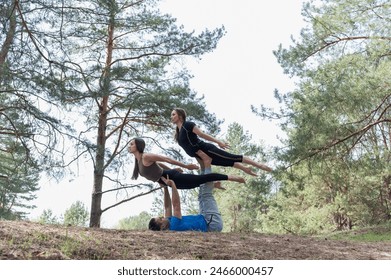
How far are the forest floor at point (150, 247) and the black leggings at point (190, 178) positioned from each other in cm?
81

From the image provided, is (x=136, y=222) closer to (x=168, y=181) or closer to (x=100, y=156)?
(x=100, y=156)

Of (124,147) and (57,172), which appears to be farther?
(124,147)

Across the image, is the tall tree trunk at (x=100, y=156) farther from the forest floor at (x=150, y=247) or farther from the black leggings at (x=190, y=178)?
the forest floor at (x=150, y=247)

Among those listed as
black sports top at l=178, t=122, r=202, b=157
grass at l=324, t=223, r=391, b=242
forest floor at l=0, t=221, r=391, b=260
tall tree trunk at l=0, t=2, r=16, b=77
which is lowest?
forest floor at l=0, t=221, r=391, b=260

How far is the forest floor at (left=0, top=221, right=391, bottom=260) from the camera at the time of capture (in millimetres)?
4156

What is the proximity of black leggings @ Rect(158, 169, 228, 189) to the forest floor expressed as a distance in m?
0.81

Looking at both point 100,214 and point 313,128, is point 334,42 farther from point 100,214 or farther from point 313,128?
point 100,214

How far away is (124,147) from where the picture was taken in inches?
472

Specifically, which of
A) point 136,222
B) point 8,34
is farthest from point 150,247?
point 136,222

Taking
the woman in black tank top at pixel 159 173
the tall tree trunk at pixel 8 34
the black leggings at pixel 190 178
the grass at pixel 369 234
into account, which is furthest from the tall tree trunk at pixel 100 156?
the grass at pixel 369 234

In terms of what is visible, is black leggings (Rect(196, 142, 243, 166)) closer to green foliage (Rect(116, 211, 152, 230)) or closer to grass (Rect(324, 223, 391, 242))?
grass (Rect(324, 223, 391, 242))

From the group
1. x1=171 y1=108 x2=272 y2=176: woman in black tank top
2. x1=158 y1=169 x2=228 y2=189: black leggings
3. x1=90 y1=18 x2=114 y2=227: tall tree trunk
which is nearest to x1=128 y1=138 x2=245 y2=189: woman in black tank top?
x1=158 y1=169 x2=228 y2=189: black leggings

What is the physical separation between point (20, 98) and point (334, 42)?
9.00 meters
